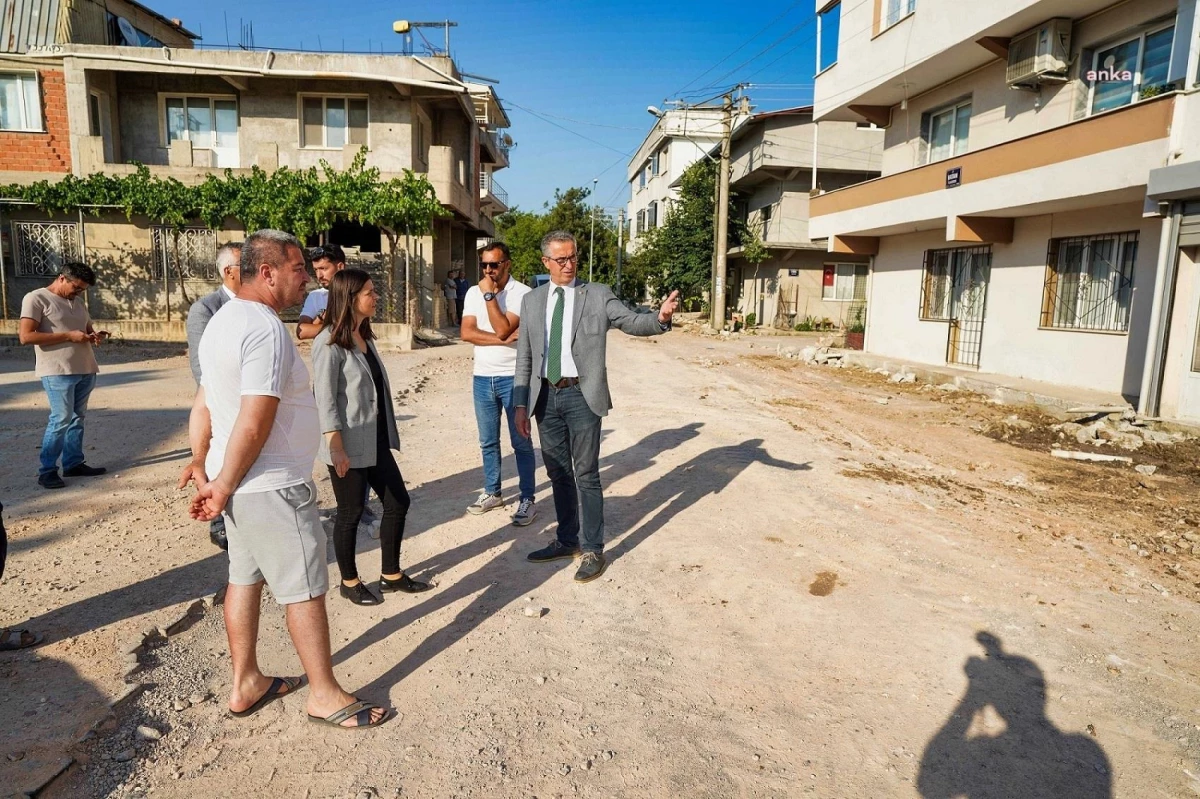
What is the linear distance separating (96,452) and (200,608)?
4309 millimetres

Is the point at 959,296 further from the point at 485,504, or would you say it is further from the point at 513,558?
the point at 513,558

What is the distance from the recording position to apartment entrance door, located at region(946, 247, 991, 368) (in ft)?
50.3

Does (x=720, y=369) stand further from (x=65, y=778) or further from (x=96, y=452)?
(x=65, y=778)

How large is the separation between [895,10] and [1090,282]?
8.03m

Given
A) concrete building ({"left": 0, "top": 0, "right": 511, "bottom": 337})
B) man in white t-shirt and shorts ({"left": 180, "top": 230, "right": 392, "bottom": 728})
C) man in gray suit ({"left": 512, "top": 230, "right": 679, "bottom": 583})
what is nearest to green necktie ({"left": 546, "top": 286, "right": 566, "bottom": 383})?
man in gray suit ({"left": 512, "top": 230, "right": 679, "bottom": 583})

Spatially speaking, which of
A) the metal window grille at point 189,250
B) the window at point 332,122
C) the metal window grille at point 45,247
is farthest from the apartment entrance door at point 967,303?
the metal window grille at point 45,247

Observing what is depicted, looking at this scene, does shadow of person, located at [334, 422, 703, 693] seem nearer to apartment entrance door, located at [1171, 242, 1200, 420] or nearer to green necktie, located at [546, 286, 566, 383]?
green necktie, located at [546, 286, 566, 383]

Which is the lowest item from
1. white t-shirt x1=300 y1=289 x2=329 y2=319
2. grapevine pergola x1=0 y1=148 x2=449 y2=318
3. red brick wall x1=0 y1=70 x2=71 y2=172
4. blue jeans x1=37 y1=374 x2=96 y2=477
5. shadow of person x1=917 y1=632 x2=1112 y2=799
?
shadow of person x1=917 y1=632 x2=1112 y2=799

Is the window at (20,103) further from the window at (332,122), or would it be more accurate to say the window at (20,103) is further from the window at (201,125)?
the window at (332,122)

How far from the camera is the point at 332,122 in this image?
815 inches

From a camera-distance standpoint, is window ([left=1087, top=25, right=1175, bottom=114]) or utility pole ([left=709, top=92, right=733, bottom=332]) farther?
utility pole ([left=709, top=92, right=733, bottom=332])

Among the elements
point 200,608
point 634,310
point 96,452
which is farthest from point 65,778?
point 96,452

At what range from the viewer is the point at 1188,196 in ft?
30.2

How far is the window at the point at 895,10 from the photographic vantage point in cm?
1587
